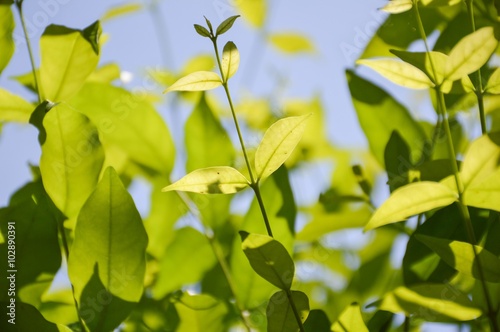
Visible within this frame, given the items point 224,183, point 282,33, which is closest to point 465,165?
point 224,183

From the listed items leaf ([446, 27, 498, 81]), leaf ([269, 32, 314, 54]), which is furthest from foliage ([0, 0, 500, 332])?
leaf ([269, 32, 314, 54])

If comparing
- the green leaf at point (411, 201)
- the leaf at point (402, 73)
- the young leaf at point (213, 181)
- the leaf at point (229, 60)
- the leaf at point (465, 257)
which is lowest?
the leaf at point (465, 257)

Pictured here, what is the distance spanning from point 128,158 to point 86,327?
0.32 meters

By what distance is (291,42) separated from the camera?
3.71 feet

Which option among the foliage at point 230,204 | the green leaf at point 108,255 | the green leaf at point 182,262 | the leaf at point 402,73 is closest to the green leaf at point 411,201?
the foliage at point 230,204

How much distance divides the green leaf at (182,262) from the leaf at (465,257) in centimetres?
34

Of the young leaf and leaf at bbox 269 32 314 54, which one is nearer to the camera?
the young leaf

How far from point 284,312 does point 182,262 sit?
0.88 ft

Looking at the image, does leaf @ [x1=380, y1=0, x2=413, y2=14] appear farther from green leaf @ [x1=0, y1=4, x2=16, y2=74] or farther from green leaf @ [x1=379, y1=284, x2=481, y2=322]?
green leaf @ [x1=0, y1=4, x2=16, y2=74]

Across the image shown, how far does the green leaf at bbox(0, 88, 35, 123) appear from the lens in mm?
612

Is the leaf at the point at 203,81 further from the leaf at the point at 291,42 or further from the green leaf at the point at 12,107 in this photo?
the leaf at the point at 291,42

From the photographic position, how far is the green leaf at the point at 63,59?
63 centimetres

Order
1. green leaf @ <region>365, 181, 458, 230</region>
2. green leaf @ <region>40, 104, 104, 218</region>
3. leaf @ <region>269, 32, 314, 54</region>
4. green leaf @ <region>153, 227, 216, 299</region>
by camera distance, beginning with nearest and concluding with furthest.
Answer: green leaf @ <region>365, 181, 458, 230</region> < green leaf @ <region>40, 104, 104, 218</region> < green leaf @ <region>153, 227, 216, 299</region> < leaf @ <region>269, 32, 314, 54</region>

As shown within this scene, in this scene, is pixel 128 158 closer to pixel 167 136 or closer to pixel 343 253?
pixel 167 136
